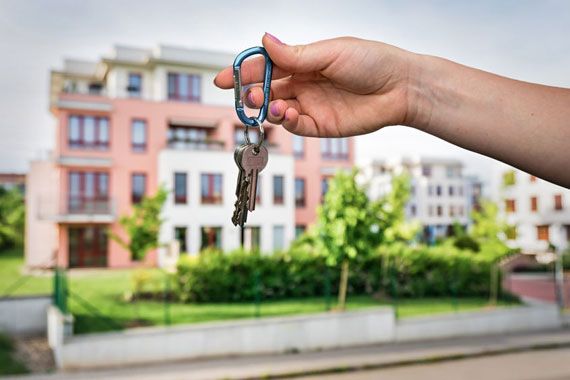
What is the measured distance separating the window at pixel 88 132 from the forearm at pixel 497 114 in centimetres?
1092

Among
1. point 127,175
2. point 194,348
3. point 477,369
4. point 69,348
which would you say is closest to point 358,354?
point 477,369

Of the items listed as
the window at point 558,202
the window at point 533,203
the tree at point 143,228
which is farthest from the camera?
the window at point 533,203

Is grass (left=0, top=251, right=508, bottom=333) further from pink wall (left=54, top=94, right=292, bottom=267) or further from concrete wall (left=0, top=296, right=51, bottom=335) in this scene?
pink wall (left=54, top=94, right=292, bottom=267)

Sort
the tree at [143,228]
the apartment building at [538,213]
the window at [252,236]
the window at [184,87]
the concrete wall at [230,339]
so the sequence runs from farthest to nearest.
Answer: the apartment building at [538,213], the window at [184,87], the window at [252,236], the tree at [143,228], the concrete wall at [230,339]

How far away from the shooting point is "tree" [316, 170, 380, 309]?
536 cm

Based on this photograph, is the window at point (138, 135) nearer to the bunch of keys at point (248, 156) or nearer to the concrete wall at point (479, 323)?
the concrete wall at point (479, 323)

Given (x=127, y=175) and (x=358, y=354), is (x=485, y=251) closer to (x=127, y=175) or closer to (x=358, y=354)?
(x=358, y=354)

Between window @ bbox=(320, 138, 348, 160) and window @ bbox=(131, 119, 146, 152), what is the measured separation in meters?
3.93

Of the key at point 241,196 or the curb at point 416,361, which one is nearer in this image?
the key at point 241,196

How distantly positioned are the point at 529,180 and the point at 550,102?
14564 millimetres

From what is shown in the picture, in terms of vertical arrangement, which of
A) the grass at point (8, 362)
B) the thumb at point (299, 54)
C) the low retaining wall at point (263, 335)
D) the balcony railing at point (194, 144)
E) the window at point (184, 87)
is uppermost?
the window at point (184, 87)

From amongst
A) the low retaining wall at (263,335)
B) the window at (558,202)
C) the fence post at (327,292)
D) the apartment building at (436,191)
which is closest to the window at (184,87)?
the fence post at (327,292)

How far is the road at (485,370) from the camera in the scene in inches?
169

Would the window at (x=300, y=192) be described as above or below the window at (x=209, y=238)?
above
